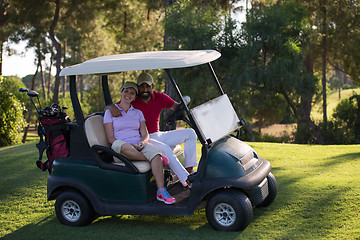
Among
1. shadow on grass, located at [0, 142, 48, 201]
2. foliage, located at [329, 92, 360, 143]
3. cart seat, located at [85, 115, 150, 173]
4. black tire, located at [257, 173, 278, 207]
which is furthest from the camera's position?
foliage, located at [329, 92, 360, 143]

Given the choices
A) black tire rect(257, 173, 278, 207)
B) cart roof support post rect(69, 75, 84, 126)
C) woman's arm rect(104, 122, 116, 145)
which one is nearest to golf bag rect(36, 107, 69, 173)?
cart roof support post rect(69, 75, 84, 126)

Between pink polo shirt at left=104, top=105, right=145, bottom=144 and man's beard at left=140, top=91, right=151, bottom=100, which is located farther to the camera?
man's beard at left=140, top=91, right=151, bottom=100

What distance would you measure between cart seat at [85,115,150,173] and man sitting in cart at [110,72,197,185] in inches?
8.1

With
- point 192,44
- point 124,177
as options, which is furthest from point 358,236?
point 192,44

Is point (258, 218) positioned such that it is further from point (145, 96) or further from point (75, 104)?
point (75, 104)

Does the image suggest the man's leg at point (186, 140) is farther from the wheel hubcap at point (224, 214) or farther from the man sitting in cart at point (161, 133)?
the wheel hubcap at point (224, 214)

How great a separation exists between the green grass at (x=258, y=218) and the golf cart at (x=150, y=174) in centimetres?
20

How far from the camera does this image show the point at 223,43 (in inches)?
651

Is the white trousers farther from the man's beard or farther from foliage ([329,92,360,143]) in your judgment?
foliage ([329,92,360,143])

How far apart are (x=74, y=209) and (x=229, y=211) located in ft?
5.44

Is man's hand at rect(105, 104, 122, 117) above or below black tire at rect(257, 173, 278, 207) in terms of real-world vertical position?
above

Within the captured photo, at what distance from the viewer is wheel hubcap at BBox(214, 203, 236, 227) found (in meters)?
3.99

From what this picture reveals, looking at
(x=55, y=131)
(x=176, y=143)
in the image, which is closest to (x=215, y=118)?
(x=176, y=143)

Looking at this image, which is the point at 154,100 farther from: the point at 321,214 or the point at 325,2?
the point at 325,2
